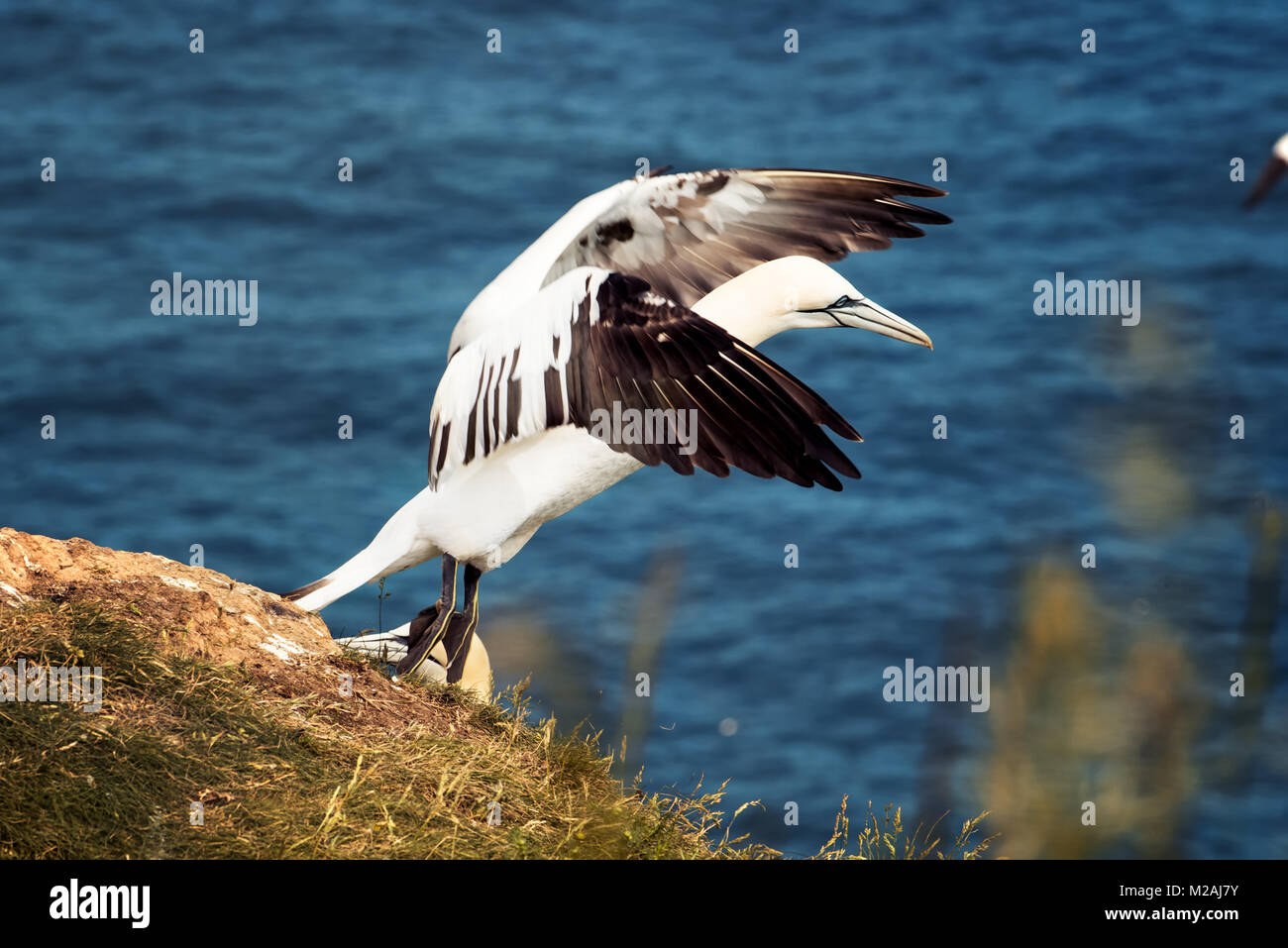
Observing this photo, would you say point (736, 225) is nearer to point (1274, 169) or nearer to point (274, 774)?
point (1274, 169)

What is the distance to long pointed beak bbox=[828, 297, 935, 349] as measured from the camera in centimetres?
786

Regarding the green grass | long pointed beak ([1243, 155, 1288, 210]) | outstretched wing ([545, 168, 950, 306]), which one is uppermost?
outstretched wing ([545, 168, 950, 306])

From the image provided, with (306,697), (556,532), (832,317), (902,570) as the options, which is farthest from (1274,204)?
(306,697)

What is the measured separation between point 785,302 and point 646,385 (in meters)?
A: 1.29

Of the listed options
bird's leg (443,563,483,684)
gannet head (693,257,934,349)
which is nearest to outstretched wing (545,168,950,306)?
gannet head (693,257,934,349)

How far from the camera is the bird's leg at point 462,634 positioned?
8.11 meters

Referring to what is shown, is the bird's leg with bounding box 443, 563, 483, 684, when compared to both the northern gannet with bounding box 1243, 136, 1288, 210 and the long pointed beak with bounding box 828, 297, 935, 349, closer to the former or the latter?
the long pointed beak with bounding box 828, 297, 935, 349

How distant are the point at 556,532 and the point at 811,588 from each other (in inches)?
161

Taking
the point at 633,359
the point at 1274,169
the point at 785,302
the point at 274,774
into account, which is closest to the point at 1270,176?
the point at 1274,169

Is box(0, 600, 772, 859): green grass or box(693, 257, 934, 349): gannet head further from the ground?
box(693, 257, 934, 349): gannet head

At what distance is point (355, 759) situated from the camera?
651 centimetres
